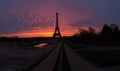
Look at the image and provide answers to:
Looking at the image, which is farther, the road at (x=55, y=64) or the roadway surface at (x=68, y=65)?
the road at (x=55, y=64)

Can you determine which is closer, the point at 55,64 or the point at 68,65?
the point at 68,65

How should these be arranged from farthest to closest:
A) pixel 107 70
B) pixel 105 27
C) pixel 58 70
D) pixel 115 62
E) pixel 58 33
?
pixel 58 33
pixel 105 27
pixel 115 62
pixel 58 70
pixel 107 70

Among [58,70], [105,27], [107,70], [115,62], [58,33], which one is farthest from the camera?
[58,33]

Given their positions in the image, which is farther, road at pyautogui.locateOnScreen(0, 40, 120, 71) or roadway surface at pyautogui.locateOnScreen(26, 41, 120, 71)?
road at pyautogui.locateOnScreen(0, 40, 120, 71)

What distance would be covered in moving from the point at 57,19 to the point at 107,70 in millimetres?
145691

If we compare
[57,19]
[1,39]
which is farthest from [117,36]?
[1,39]

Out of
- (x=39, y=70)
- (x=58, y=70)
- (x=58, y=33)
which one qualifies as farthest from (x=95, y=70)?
(x=58, y=33)

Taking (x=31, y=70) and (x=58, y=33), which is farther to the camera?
(x=58, y=33)

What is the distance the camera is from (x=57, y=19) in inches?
6329

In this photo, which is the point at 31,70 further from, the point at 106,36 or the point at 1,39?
the point at 1,39

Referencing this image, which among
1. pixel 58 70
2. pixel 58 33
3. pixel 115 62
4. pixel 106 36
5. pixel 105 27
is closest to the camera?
pixel 58 70

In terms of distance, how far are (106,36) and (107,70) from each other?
7089 centimetres

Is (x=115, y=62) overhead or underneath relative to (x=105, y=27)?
underneath

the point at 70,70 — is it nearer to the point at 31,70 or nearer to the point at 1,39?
the point at 31,70
